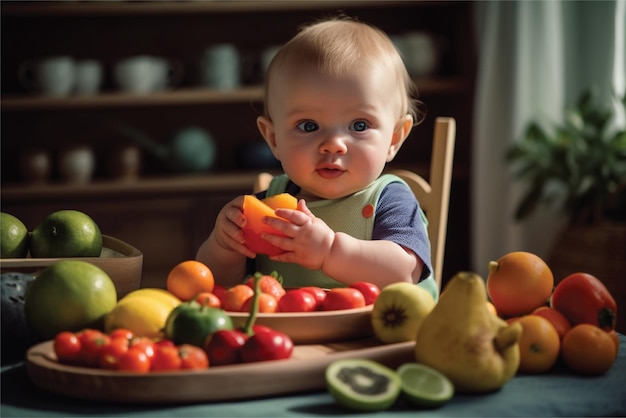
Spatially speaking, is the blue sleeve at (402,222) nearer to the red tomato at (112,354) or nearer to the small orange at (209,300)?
the small orange at (209,300)

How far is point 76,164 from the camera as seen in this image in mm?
3744

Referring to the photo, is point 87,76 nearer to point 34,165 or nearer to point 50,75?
point 50,75

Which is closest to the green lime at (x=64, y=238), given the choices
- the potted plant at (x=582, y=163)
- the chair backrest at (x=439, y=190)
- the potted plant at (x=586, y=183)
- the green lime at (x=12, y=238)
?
the green lime at (x=12, y=238)

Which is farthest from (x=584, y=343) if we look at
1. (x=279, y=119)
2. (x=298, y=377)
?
(x=279, y=119)

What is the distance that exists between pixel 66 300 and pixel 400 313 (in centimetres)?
40

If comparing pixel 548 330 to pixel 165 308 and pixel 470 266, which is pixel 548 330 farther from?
pixel 470 266

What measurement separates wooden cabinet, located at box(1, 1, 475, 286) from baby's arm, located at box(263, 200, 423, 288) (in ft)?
8.43

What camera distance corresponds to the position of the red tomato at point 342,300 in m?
1.03

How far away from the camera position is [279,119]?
148 centimetres

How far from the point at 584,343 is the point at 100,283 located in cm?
58

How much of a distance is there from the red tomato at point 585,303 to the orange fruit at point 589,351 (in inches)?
2.4

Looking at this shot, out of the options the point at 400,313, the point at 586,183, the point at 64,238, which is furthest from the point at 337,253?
the point at 586,183

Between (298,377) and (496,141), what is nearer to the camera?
(298,377)

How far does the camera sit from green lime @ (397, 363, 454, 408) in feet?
2.69
